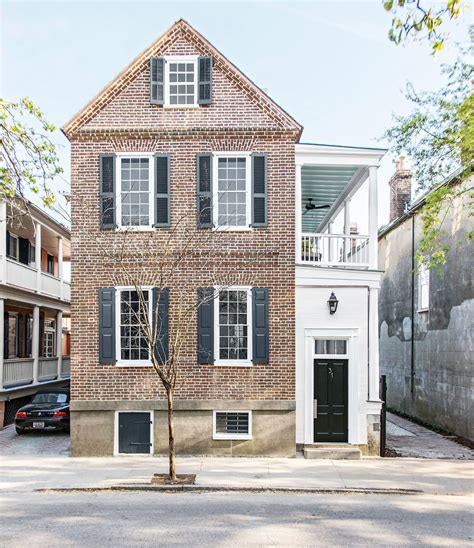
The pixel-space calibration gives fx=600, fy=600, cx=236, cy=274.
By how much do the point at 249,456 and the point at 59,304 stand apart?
44.0 feet

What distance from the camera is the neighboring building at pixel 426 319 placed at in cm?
1598

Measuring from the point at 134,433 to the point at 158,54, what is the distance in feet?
29.3

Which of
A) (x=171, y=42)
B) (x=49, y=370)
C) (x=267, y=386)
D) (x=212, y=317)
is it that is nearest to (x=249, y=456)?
(x=267, y=386)

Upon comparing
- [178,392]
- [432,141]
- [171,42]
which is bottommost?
[178,392]

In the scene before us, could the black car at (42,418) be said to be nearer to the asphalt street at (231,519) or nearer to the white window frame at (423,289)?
the asphalt street at (231,519)

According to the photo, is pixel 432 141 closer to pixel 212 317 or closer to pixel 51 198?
pixel 212 317

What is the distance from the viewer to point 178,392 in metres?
13.8

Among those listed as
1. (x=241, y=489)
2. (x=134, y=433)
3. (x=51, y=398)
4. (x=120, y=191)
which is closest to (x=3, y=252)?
(x=51, y=398)

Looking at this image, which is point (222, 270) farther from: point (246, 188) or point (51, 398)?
point (51, 398)

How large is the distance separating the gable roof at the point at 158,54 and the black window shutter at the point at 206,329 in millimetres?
4449

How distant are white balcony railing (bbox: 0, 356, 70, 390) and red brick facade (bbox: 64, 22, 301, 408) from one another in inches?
245

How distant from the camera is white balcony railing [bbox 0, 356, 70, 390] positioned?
19.1 metres

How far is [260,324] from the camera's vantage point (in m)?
13.8

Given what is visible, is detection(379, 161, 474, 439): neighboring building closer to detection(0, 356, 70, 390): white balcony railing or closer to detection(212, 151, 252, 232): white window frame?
detection(212, 151, 252, 232): white window frame
